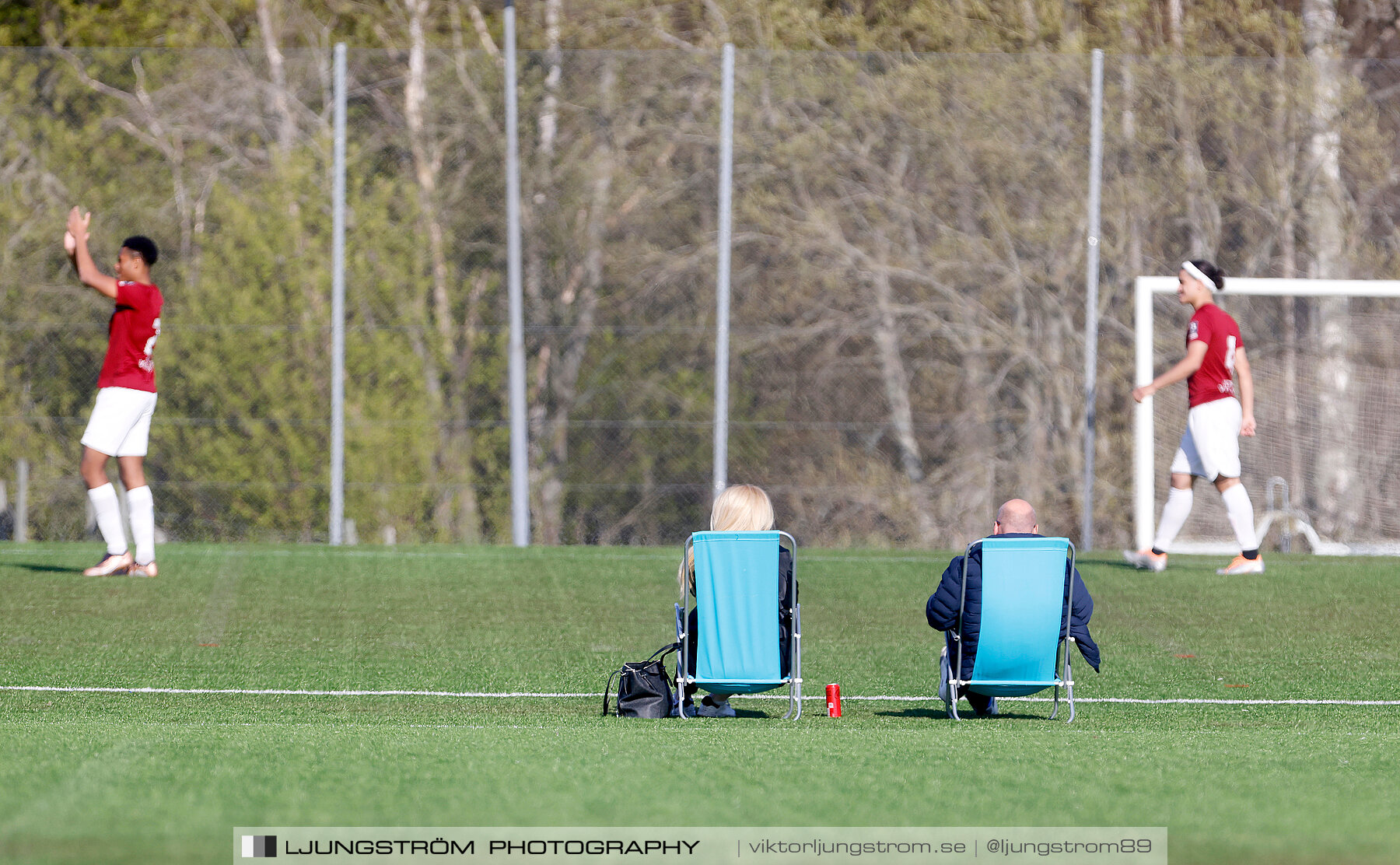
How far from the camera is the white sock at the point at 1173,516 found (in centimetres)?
1116

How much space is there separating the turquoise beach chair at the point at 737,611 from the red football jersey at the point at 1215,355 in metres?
5.82

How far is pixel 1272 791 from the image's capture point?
4.43 metres

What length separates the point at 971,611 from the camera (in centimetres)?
608

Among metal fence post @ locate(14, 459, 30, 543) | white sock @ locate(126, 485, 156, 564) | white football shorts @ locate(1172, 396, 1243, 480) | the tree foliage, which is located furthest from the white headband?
metal fence post @ locate(14, 459, 30, 543)

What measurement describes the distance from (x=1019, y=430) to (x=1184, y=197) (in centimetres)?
248

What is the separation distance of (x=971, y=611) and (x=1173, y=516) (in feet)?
18.2

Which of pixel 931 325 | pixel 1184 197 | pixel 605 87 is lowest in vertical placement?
pixel 931 325

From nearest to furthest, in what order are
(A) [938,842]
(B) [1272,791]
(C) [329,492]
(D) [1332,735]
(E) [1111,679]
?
1. (A) [938,842]
2. (B) [1272,791]
3. (D) [1332,735]
4. (E) [1111,679]
5. (C) [329,492]

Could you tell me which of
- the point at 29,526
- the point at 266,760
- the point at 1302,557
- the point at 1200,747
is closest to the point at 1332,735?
the point at 1200,747

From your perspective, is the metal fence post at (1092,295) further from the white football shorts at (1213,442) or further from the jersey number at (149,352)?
the jersey number at (149,352)

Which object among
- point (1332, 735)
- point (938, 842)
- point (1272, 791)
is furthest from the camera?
point (1332, 735)

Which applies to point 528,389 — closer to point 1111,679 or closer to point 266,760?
point 1111,679

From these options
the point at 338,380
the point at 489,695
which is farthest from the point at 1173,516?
the point at 338,380

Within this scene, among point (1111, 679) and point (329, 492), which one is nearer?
point (1111, 679)
